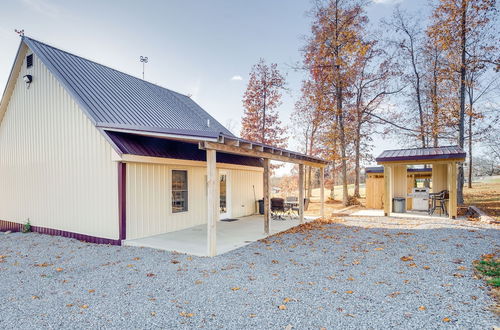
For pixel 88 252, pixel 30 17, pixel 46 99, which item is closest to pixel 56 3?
pixel 30 17

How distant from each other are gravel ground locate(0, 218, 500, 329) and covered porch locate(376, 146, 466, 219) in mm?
3412

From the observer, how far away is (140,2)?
1166 cm

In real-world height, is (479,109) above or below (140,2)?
below

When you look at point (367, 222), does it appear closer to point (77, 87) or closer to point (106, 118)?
point (106, 118)

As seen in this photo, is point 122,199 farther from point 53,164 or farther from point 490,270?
point 490,270

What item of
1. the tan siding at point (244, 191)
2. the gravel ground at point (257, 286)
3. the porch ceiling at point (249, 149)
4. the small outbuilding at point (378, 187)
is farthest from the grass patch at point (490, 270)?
the small outbuilding at point (378, 187)

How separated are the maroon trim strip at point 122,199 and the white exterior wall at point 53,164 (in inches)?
6.2

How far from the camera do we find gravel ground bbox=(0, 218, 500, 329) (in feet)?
10.9

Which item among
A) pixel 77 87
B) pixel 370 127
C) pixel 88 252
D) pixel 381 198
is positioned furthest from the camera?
pixel 370 127

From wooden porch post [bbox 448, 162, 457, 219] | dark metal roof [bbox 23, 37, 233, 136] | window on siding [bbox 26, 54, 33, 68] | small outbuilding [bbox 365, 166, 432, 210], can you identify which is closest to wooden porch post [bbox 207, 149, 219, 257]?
dark metal roof [bbox 23, 37, 233, 136]

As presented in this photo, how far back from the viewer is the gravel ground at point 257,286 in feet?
10.9

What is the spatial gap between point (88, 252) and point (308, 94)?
50.6ft

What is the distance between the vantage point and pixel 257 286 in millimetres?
4328

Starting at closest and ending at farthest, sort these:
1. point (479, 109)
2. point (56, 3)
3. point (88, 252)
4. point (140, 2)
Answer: point (88, 252), point (56, 3), point (140, 2), point (479, 109)
